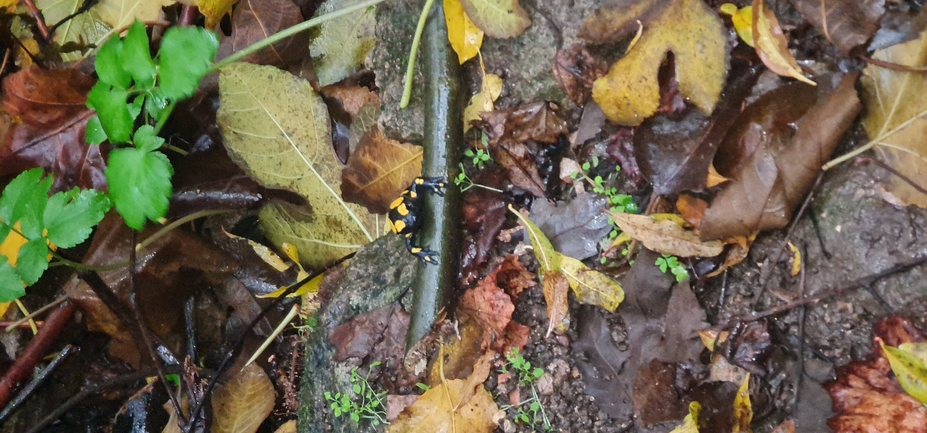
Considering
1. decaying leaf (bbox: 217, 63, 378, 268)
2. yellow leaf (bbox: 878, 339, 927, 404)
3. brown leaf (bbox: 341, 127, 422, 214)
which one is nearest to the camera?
yellow leaf (bbox: 878, 339, 927, 404)

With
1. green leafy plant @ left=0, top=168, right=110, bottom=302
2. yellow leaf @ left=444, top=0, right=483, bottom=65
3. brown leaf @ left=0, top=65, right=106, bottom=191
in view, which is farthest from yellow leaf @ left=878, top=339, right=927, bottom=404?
brown leaf @ left=0, top=65, right=106, bottom=191

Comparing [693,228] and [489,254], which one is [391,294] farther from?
[693,228]

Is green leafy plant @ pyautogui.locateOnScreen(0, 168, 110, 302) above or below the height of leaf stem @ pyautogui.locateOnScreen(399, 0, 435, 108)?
below

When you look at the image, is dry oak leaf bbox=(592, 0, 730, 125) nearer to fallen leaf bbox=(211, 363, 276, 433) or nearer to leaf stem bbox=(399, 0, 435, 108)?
leaf stem bbox=(399, 0, 435, 108)

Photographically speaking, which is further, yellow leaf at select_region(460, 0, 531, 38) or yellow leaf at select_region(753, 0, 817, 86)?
yellow leaf at select_region(460, 0, 531, 38)

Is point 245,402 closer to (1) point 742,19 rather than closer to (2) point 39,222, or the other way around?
(2) point 39,222

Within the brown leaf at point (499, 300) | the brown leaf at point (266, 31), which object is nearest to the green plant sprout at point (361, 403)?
the brown leaf at point (499, 300)

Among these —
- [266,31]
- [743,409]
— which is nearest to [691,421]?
[743,409]
